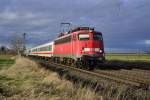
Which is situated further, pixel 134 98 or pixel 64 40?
pixel 64 40

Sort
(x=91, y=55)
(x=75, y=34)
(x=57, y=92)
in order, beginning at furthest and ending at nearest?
(x=75, y=34), (x=91, y=55), (x=57, y=92)

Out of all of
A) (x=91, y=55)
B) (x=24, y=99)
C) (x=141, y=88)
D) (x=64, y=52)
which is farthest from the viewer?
(x=64, y=52)

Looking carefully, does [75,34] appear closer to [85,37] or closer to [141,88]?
[85,37]

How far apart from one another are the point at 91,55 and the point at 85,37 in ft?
6.75

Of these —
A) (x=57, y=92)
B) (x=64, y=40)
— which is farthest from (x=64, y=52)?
(x=57, y=92)

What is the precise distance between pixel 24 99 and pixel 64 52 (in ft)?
78.7

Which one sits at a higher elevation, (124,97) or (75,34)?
(75,34)

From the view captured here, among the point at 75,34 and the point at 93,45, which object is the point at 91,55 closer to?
the point at 93,45

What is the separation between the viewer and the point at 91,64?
28391 millimetres

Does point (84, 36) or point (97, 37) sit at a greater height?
point (84, 36)

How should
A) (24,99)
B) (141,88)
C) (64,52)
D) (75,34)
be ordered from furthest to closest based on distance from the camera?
(64,52) → (75,34) → (141,88) → (24,99)

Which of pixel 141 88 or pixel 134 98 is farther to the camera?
pixel 141 88

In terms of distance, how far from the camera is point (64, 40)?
34.5 metres

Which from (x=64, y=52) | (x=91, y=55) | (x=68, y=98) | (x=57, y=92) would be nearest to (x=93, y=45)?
(x=91, y=55)
